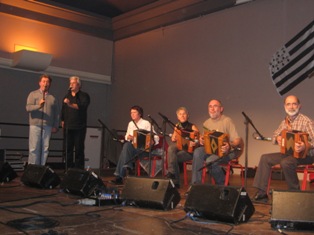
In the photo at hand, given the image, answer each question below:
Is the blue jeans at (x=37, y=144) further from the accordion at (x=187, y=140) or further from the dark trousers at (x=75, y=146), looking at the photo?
the accordion at (x=187, y=140)

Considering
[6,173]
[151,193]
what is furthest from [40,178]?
[151,193]

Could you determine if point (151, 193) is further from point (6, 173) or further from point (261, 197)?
point (6, 173)

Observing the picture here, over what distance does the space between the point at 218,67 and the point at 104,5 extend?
3.25 metres

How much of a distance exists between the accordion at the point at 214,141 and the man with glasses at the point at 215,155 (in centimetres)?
6

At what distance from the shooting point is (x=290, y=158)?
3.54 metres

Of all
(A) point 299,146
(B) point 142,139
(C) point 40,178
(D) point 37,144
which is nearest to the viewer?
(A) point 299,146

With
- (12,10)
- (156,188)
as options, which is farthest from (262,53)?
(12,10)

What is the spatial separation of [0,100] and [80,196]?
513cm

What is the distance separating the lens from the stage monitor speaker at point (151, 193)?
9.70ft

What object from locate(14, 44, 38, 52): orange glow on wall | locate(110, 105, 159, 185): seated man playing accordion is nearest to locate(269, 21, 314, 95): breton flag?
locate(110, 105, 159, 185): seated man playing accordion

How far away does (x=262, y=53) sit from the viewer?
21.5 ft

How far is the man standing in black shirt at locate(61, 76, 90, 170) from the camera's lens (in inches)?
203

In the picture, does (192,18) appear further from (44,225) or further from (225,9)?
(44,225)

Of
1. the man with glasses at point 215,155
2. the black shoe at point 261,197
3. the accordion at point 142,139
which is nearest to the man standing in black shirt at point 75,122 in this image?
the accordion at point 142,139
